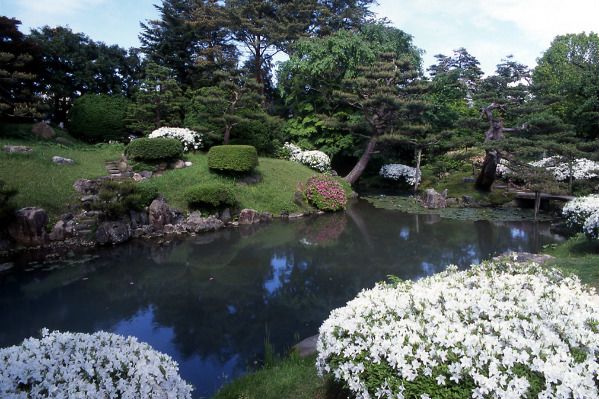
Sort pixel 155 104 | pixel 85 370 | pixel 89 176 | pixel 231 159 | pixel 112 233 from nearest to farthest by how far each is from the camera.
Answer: pixel 85 370 → pixel 112 233 → pixel 89 176 → pixel 231 159 → pixel 155 104

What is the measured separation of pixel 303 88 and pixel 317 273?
51.7 feet

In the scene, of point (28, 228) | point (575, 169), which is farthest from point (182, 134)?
point (575, 169)

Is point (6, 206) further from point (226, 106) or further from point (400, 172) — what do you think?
point (400, 172)

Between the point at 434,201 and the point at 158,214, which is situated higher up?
the point at 158,214

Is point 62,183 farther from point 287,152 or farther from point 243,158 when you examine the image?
point 287,152

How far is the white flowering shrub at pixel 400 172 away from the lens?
2225 centimetres

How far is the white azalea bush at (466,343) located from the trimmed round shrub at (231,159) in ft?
37.9

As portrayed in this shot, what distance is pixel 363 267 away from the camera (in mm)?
8477

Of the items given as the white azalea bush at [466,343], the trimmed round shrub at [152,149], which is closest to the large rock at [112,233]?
the trimmed round shrub at [152,149]

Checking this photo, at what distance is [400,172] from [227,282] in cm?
1694

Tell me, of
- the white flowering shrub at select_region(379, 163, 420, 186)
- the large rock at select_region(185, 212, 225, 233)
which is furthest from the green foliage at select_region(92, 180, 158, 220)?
the white flowering shrub at select_region(379, 163, 420, 186)

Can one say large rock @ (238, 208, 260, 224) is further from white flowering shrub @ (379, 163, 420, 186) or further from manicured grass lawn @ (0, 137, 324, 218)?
white flowering shrub @ (379, 163, 420, 186)

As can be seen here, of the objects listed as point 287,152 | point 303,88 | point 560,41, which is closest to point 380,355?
point 287,152

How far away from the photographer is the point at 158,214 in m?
11.4
